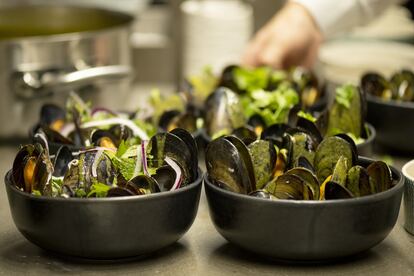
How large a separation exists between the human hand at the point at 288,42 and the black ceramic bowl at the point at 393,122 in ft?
1.34

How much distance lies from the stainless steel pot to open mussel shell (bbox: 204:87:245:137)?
1.10 ft

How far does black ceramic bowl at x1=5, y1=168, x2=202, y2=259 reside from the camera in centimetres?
95

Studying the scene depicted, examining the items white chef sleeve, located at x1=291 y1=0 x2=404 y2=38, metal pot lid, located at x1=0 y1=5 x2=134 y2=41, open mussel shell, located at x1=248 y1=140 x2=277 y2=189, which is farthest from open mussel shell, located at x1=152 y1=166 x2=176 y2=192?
white chef sleeve, located at x1=291 y1=0 x2=404 y2=38

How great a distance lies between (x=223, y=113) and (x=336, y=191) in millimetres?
450

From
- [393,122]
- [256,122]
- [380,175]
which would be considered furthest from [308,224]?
[393,122]

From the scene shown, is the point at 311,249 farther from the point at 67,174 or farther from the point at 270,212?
the point at 67,174

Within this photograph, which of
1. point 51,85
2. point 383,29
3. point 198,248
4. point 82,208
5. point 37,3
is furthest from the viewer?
point 383,29

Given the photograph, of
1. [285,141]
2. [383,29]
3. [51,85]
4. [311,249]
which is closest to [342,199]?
[311,249]

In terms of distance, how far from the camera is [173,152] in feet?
3.42

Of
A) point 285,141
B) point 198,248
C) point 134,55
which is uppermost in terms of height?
point 285,141

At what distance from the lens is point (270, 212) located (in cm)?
95

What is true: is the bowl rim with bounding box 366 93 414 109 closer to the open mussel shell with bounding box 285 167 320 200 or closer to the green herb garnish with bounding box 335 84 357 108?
the green herb garnish with bounding box 335 84 357 108

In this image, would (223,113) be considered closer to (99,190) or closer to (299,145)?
(299,145)

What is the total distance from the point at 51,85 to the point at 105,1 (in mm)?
289
